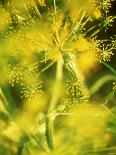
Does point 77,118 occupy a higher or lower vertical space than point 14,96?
lower

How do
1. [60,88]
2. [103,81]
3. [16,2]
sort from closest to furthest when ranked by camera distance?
[16,2] < [60,88] < [103,81]

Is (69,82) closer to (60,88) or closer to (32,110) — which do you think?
(60,88)

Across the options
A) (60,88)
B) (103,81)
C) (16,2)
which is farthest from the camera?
(103,81)

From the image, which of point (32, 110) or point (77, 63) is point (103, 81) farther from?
point (32, 110)

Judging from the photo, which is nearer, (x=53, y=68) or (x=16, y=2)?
(x=16, y=2)

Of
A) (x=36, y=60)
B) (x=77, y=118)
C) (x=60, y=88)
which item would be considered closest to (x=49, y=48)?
(x=36, y=60)

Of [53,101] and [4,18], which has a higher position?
[4,18]

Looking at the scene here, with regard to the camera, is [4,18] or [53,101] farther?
[53,101]

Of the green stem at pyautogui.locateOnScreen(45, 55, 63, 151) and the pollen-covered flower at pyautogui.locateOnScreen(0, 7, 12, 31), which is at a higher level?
the pollen-covered flower at pyautogui.locateOnScreen(0, 7, 12, 31)

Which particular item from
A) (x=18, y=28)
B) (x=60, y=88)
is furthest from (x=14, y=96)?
(x=18, y=28)

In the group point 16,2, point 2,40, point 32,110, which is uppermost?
point 16,2

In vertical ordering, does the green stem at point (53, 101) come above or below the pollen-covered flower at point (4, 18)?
below
